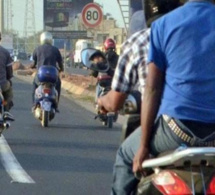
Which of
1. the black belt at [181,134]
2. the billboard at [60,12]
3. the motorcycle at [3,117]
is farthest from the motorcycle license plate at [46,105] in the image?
the billboard at [60,12]

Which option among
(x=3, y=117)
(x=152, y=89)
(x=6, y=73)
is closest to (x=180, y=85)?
(x=152, y=89)

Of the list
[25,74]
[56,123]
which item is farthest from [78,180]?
[25,74]

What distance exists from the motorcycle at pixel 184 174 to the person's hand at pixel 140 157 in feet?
0.28

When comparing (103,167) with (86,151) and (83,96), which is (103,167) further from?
(83,96)

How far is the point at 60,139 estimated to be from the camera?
1586cm

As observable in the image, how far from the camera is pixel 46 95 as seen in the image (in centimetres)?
1819

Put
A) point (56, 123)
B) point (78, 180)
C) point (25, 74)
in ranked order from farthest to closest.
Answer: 1. point (25, 74)
2. point (56, 123)
3. point (78, 180)

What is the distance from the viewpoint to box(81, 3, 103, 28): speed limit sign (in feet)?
94.0

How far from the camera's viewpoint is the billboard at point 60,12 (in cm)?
6203

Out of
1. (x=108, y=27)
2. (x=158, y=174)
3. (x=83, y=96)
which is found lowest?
(x=108, y=27)

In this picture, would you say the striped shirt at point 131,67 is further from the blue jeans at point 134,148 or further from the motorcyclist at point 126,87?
the blue jeans at point 134,148

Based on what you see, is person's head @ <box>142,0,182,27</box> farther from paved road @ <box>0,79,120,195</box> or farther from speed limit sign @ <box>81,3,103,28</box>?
speed limit sign @ <box>81,3,103,28</box>

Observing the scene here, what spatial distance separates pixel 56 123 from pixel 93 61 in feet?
44.1

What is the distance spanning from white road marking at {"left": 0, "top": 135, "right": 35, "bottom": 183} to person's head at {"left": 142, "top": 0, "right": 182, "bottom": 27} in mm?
5466
